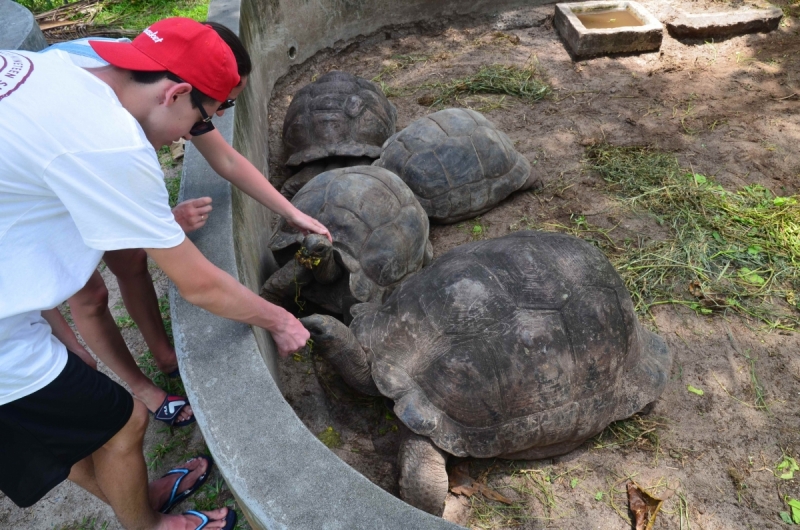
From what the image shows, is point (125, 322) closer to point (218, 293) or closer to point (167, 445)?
point (167, 445)

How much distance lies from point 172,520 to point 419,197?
8.65ft

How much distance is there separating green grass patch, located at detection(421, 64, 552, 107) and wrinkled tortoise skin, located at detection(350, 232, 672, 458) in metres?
3.25

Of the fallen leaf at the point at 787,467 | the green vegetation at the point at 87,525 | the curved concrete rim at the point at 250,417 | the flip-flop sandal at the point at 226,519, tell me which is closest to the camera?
the curved concrete rim at the point at 250,417

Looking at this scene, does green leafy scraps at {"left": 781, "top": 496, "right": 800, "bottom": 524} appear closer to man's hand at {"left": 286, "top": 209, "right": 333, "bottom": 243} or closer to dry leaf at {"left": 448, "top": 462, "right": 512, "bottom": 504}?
dry leaf at {"left": 448, "top": 462, "right": 512, "bottom": 504}

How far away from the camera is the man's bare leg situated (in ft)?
6.07

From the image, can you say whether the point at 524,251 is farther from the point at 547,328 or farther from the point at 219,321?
the point at 219,321

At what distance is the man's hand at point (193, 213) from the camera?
89.3 inches

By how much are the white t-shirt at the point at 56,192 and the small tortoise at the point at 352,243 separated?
1447 mm

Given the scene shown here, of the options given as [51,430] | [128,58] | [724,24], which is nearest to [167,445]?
[51,430]

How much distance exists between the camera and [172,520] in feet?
6.95

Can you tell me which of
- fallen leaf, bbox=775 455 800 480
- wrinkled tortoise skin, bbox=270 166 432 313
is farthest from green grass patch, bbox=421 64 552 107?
fallen leaf, bbox=775 455 800 480

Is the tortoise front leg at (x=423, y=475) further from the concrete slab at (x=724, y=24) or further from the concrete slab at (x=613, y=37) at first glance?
the concrete slab at (x=724, y=24)

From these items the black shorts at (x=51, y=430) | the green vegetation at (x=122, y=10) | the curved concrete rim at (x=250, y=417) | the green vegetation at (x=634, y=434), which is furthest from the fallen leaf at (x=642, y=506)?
the green vegetation at (x=122, y=10)

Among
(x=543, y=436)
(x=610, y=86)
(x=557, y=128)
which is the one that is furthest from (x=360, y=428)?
(x=610, y=86)
